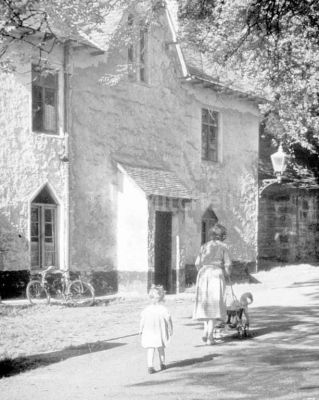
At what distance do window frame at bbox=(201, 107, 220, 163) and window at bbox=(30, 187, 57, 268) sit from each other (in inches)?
263

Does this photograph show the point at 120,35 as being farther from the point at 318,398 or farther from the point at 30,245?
the point at 318,398

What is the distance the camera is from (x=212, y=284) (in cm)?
1069

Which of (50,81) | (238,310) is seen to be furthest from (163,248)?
(238,310)

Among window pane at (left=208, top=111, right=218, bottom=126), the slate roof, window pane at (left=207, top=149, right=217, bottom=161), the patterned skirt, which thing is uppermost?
window pane at (left=208, top=111, right=218, bottom=126)

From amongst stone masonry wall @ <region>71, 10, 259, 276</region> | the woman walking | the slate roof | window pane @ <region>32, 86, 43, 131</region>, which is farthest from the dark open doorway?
the woman walking

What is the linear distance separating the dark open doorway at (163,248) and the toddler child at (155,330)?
1183 cm

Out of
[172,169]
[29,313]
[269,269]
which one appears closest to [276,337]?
[29,313]

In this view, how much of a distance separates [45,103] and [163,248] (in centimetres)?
551

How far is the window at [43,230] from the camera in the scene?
18.1 m

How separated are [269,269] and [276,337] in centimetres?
1510

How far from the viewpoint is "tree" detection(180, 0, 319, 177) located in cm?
1096

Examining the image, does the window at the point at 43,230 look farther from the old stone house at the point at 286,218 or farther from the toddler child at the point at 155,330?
the old stone house at the point at 286,218

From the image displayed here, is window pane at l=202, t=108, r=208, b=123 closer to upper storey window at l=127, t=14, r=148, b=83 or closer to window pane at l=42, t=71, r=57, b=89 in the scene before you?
upper storey window at l=127, t=14, r=148, b=83

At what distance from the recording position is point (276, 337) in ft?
37.1
